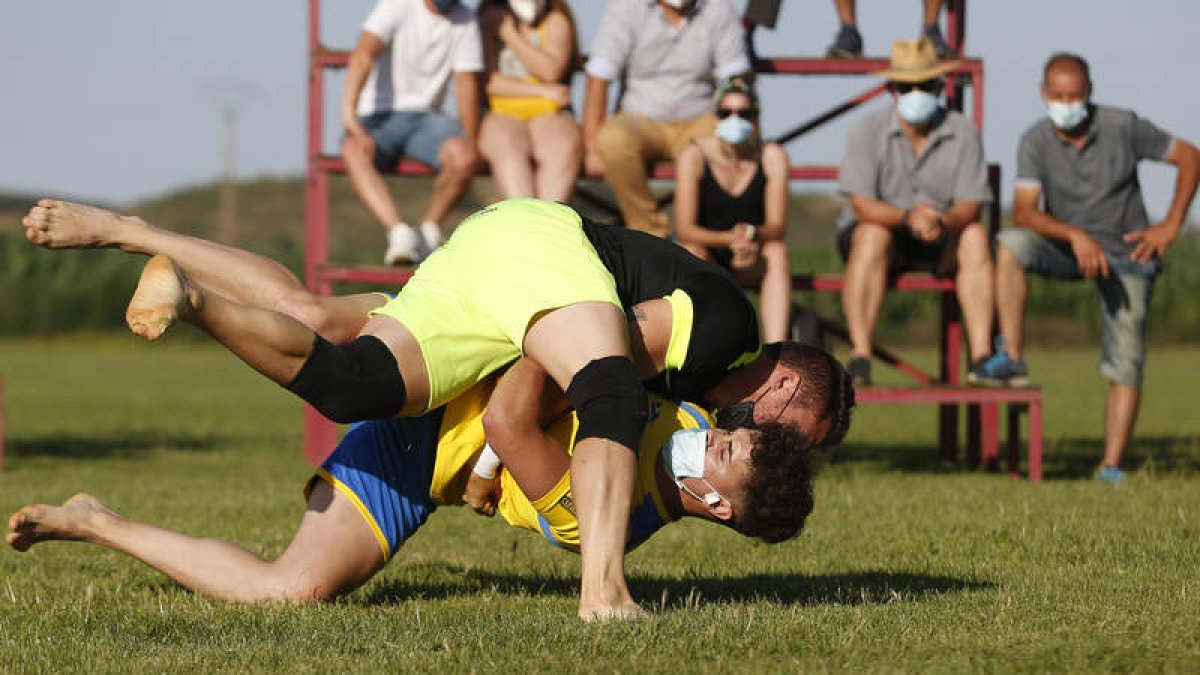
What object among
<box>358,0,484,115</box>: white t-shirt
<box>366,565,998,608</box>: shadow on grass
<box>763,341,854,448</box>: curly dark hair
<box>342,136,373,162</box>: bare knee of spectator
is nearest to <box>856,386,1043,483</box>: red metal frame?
<box>358,0,484,115</box>: white t-shirt

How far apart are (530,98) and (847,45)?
102 inches

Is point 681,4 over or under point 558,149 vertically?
over

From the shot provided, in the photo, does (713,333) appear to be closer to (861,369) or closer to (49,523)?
(49,523)

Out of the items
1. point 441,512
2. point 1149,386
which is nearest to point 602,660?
point 441,512

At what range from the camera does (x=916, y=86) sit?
12016 mm

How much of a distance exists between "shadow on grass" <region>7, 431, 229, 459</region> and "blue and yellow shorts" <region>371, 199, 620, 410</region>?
962cm

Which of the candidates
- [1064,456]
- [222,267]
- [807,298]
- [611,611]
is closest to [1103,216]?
[1064,456]

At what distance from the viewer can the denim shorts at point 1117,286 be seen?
461 inches

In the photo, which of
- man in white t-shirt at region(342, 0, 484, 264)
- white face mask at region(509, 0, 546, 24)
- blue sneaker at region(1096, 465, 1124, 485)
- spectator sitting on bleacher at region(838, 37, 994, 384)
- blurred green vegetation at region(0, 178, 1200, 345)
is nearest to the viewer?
blue sneaker at region(1096, 465, 1124, 485)

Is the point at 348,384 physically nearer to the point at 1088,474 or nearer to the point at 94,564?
the point at 94,564

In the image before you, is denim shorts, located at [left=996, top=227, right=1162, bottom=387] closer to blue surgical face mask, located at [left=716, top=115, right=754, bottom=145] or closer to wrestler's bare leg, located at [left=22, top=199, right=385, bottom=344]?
blue surgical face mask, located at [left=716, top=115, right=754, bottom=145]

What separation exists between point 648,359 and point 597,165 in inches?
262

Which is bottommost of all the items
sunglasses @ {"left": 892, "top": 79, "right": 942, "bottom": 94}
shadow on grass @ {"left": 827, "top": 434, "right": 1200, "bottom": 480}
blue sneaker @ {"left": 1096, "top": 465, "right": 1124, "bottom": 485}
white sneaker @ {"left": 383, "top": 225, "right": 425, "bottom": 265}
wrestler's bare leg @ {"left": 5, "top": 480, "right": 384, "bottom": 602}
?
shadow on grass @ {"left": 827, "top": 434, "right": 1200, "bottom": 480}

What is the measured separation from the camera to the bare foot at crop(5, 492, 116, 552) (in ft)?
19.7
